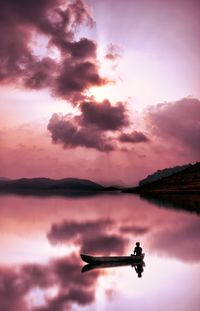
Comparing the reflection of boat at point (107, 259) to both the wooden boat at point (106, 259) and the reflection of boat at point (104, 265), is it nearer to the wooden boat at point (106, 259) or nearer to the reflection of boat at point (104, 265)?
the wooden boat at point (106, 259)

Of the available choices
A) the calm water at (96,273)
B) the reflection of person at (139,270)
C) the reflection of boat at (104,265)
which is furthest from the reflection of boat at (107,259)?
the calm water at (96,273)

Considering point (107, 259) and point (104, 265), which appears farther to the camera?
point (107, 259)

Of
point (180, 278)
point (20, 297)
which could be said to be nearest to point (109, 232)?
point (180, 278)

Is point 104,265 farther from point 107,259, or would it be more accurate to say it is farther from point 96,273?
point 96,273

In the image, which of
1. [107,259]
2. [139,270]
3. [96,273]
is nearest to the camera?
[96,273]

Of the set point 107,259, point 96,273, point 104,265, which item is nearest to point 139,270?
point 107,259

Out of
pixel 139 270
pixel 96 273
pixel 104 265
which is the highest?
pixel 104 265

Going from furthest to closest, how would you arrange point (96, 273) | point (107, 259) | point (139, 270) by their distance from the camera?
1. point (107, 259)
2. point (139, 270)
3. point (96, 273)

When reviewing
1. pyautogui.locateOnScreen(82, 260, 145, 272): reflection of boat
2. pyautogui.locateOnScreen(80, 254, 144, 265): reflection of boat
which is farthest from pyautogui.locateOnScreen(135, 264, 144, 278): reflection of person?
pyautogui.locateOnScreen(80, 254, 144, 265): reflection of boat

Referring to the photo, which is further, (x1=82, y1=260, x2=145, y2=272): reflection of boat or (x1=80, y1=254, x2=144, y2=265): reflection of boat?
(x1=80, y1=254, x2=144, y2=265): reflection of boat

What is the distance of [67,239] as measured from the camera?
217ft

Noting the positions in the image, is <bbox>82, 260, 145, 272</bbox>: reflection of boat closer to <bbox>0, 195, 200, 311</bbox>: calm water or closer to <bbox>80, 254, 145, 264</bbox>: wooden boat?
<bbox>80, 254, 145, 264</bbox>: wooden boat

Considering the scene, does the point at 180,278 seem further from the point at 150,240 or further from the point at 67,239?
the point at 67,239

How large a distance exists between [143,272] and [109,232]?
35.1 meters
